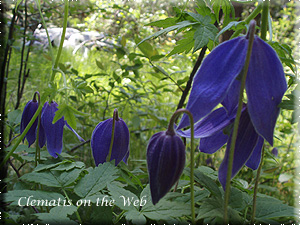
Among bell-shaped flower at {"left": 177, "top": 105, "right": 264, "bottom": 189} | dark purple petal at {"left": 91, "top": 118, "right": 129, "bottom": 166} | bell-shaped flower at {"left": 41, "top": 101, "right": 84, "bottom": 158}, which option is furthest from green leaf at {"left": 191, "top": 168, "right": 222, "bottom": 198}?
bell-shaped flower at {"left": 41, "top": 101, "right": 84, "bottom": 158}

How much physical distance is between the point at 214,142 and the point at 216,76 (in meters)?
0.19

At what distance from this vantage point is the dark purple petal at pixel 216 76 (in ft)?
1.48

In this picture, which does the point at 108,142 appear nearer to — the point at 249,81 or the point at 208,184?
the point at 208,184

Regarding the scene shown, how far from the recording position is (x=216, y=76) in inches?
18.1

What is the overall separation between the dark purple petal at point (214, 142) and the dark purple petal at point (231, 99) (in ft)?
0.27

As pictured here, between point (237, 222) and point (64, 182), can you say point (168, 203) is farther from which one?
point (64, 182)

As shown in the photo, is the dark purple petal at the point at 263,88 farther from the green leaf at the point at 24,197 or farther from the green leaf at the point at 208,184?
the green leaf at the point at 24,197

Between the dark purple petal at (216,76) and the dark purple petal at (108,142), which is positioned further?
the dark purple petal at (108,142)

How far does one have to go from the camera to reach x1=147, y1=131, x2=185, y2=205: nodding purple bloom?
1.63ft

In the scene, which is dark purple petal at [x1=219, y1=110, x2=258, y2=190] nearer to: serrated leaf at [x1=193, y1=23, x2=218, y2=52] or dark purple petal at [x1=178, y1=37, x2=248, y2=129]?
dark purple petal at [x1=178, y1=37, x2=248, y2=129]

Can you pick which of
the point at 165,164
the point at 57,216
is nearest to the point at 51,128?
the point at 57,216

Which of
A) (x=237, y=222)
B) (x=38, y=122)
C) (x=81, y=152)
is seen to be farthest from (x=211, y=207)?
(x=81, y=152)

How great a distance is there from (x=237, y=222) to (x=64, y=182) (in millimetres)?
416

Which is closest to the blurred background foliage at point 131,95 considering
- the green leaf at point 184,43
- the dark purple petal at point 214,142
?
the green leaf at point 184,43
